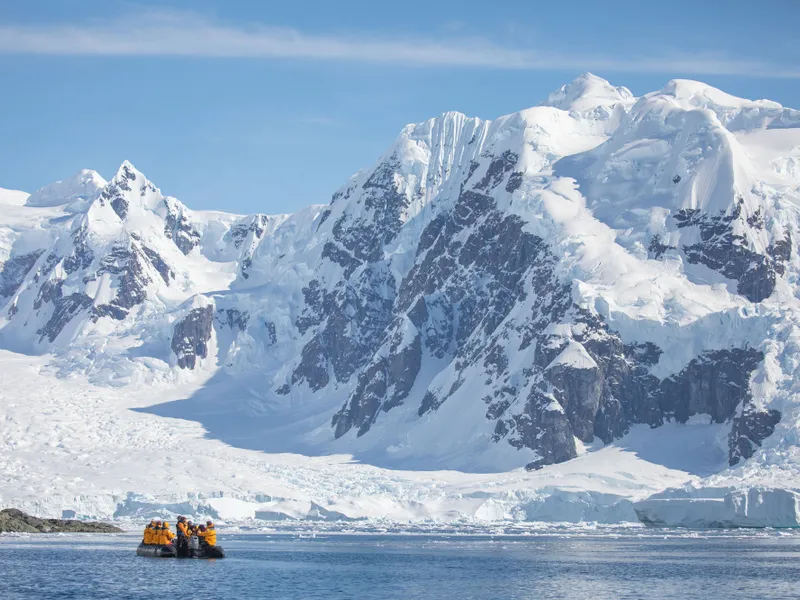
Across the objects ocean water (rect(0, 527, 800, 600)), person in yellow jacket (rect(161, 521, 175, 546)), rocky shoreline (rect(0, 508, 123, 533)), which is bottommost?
ocean water (rect(0, 527, 800, 600))

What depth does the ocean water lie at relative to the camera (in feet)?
350

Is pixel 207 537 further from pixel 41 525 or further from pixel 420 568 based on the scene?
pixel 41 525

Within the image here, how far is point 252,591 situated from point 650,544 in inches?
2636

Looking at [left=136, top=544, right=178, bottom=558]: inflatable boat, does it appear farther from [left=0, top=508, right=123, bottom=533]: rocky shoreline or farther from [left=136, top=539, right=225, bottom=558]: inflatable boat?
[left=0, top=508, right=123, bottom=533]: rocky shoreline

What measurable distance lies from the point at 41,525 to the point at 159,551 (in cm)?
5827

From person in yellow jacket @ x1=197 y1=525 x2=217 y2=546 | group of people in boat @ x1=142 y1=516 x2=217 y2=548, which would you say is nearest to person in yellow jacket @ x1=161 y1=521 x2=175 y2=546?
group of people in boat @ x1=142 y1=516 x2=217 y2=548

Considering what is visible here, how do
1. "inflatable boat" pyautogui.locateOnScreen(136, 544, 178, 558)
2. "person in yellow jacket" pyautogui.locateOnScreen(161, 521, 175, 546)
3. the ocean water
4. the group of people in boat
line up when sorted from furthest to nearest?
"person in yellow jacket" pyautogui.locateOnScreen(161, 521, 175, 546) < "inflatable boat" pyautogui.locateOnScreen(136, 544, 178, 558) < the group of people in boat < the ocean water

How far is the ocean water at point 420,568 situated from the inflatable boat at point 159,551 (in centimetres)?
214

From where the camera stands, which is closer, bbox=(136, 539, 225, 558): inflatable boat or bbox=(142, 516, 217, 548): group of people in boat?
bbox=(136, 539, 225, 558): inflatable boat

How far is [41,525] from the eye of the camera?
19050cm

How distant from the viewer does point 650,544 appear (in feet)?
530

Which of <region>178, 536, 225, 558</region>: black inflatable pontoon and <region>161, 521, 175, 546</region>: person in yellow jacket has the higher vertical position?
<region>161, 521, 175, 546</region>: person in yellow jacket

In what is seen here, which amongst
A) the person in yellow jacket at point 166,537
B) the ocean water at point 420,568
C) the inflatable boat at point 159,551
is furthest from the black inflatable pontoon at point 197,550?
the ocean water at point 420,568

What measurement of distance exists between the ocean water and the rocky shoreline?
8.77 metres
